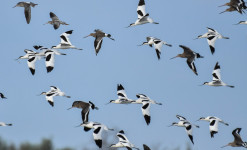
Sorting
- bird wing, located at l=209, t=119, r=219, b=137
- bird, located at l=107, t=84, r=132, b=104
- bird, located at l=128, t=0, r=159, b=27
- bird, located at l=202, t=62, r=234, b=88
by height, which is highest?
bird, located at l=128, t=0, r=159, b=27

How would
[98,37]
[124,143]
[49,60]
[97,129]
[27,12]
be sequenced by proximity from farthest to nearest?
1. [27,12]
2. [98,37]
3. [49,60]
4. [124,143]
5. [97,129]

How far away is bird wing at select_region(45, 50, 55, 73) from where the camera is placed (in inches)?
955

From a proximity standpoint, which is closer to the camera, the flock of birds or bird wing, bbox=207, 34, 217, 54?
the flock of birds

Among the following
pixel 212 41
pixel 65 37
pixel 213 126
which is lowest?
pixel 213 126

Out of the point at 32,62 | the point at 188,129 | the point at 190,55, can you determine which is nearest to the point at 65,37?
the point at 32,62

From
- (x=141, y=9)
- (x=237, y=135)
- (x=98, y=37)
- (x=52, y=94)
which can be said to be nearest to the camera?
(x=237, y=135)

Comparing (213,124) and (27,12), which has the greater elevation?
(27,12)

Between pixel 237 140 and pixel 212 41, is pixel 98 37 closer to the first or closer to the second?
pixel 212 41

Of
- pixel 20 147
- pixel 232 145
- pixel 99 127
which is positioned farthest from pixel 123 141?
pixel 20 147

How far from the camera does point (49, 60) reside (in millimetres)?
24625

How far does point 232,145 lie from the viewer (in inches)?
982

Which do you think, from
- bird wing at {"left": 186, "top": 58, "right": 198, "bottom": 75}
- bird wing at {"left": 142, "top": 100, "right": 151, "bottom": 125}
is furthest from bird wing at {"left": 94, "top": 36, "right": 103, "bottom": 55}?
bird wing at {"left": 186, "top": 58, "right": 198, "bottom": 75}

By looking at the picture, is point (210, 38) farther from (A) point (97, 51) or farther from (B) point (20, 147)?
(B) point (20, 147)

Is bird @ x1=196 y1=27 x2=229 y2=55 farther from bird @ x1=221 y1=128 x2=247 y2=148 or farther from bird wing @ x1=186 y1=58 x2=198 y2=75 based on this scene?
bird @ x1=221 y1=128 x2=247 y2=148
